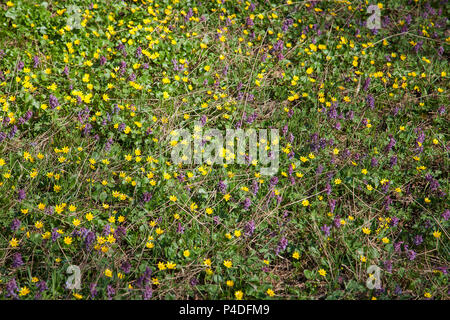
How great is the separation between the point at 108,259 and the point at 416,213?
8.52ft

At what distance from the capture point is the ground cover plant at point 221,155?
9.18 feet

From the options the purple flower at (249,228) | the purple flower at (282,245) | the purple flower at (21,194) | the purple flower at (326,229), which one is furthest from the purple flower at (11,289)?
the purple flower at (326,229)

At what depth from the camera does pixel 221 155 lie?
3580mm

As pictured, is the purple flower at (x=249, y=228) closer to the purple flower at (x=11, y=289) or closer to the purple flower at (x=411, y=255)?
the purple flower at (x=411, y=255)

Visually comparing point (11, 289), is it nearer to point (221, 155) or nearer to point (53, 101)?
point (53, 101)

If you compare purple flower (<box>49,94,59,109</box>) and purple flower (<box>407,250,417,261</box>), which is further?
purple flower (<box>49,94,59,109</box>)

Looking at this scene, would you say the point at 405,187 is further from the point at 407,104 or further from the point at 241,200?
the point at 241,200

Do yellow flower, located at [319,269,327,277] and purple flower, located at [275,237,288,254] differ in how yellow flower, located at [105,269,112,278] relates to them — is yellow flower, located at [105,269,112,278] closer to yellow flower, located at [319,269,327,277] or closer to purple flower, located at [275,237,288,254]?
purple flower, located at [275,237,288,254]

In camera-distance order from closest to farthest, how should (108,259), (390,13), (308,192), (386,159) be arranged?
(108,259) → (308,192) → (386,159) → (390,13)

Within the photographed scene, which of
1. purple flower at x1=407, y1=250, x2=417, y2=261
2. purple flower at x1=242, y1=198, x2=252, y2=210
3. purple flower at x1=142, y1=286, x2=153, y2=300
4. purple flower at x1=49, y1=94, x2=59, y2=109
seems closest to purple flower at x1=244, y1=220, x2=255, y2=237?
purple flower at x1=242, y1=198, x2=252, y2=210

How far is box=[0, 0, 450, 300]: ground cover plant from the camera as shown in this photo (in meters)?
2.80

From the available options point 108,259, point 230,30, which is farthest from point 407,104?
point 108,259

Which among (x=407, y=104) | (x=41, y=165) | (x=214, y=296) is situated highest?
(x=407, y=104)

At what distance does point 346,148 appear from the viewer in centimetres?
381
